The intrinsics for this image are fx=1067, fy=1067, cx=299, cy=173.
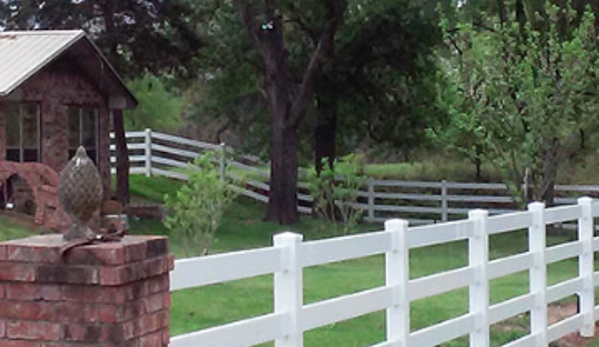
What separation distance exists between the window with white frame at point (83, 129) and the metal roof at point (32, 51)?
136cm

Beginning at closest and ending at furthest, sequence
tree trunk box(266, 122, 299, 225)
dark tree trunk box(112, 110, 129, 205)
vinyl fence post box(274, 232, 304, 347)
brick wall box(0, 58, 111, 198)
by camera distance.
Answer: vinyl fence post box(274, 232, 304, 347), brick wall box(0, 58, 111, 198), tree trunk box(266, 122, 299, 225), dark tree trunk box(112, 110, 129, 205)

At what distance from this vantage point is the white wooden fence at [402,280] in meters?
5.72

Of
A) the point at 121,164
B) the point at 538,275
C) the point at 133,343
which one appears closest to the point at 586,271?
the point at 538,275

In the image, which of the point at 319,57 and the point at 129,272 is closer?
the point at 129,272

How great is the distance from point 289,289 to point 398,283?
1.51 m

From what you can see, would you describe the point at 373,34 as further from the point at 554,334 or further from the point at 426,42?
the point at 554,334

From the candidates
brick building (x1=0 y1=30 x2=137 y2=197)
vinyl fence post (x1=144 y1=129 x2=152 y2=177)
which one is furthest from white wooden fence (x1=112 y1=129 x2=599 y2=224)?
brick building (x1=0 y1=30 x2=137 y2=197)

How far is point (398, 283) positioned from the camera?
7496mm

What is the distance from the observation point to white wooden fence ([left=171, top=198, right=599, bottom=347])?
5719 mm

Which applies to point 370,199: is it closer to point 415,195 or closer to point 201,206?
point 415,195

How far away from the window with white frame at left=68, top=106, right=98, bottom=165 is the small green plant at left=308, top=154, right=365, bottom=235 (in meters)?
5.18

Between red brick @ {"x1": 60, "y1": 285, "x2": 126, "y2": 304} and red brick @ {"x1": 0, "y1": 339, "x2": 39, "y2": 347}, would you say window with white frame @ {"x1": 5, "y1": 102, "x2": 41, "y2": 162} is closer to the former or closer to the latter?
red brick @ {"x1": 0, "y1": 339, "x2": 39, "y2": 347}

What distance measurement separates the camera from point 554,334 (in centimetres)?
1004

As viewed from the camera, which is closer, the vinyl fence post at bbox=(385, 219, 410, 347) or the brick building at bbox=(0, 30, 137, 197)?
the vinyl fence post at bbox=(385, 219, 410, 347)
